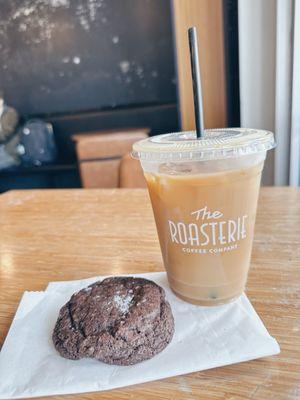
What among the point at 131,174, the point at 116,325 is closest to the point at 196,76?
the point at 116,325

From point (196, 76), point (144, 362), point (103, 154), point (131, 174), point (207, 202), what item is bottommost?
point (103, 154)

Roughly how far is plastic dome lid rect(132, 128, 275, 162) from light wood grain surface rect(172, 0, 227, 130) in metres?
1.67

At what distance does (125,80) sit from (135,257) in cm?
214

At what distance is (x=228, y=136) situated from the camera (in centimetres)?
46

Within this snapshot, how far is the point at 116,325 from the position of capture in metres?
0.38

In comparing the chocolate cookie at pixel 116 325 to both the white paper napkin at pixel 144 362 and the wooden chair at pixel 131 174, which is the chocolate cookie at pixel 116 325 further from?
the wooden chair at pixel 131 174

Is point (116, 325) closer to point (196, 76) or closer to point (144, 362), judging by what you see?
point (144, 362)

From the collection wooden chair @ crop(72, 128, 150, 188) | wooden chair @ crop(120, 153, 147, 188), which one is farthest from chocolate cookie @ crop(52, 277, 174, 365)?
wooden chair @ crop(72, 128, 150, 188)

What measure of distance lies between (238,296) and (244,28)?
174 cm

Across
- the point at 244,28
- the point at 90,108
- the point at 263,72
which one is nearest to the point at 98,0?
the point at 90,108

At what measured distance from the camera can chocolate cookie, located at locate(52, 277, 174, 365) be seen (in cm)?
37

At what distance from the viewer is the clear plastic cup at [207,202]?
422mm

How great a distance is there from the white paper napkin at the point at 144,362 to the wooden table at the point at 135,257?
0.01 metres

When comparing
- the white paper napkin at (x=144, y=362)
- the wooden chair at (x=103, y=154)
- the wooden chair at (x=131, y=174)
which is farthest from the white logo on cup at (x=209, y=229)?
the wooden chair at (x=103, y=154)
